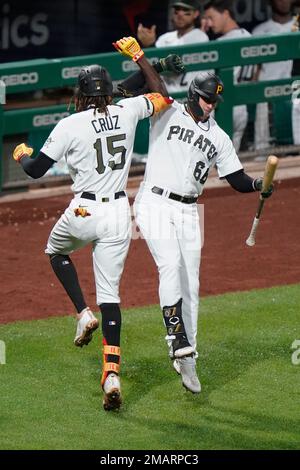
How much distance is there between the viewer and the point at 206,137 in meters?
8.15

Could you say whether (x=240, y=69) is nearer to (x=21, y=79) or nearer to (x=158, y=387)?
(x=21, y=79)

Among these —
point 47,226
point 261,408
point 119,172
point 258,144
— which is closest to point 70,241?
point 119,172

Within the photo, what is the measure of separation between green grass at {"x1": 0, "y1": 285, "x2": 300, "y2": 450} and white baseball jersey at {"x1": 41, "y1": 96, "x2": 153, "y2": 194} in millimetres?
1307

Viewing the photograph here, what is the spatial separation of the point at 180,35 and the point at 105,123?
270 inches

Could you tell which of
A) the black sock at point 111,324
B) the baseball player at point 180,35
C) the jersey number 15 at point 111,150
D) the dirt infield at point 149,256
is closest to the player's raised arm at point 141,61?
the jersey number 15 at point 111,150

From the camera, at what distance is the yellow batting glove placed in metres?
8.04

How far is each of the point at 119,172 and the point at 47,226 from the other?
4.84 meters

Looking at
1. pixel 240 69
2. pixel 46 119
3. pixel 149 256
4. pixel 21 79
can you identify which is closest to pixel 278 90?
A: pixel 240 69

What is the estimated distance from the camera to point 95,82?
7.79 metres

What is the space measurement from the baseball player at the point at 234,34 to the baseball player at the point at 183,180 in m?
6.30

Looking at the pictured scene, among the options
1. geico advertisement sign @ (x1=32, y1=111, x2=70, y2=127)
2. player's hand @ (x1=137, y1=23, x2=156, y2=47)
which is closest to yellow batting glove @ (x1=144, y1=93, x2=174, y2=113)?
geico advertisement sign @ (x1=32, y1=111, x2=70, y2=127)

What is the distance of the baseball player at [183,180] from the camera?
805 centimetres
